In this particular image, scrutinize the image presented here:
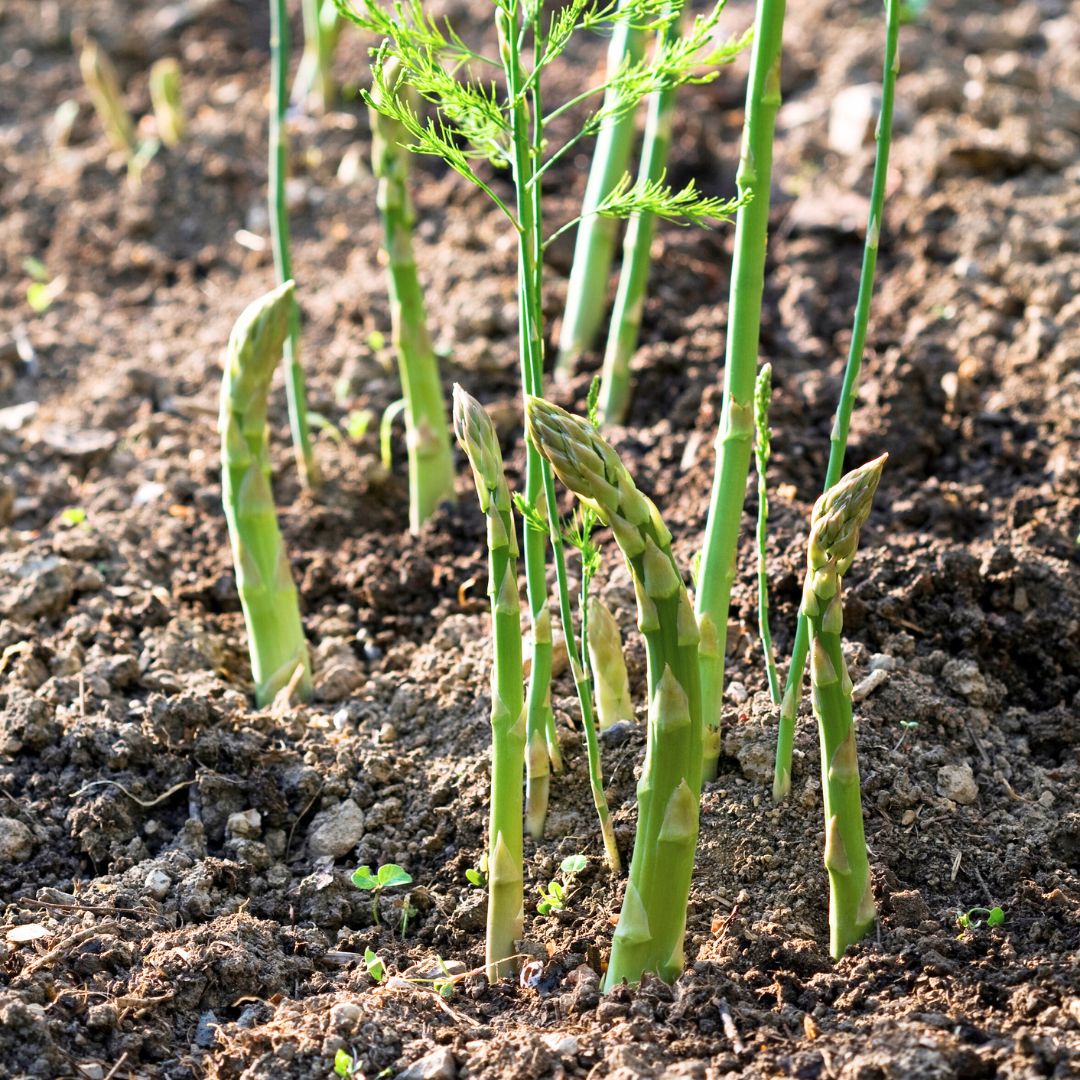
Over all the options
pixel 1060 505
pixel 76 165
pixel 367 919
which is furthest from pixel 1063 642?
Result: pixel 76 165

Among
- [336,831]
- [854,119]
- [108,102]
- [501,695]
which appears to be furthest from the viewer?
[108,102]

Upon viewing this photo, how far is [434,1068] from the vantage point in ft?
5.36

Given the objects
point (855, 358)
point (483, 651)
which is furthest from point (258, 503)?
point (855, 358)

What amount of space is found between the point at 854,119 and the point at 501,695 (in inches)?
139

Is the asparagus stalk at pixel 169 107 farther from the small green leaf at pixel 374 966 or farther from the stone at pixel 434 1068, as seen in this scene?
the stone at pixel 434 1068

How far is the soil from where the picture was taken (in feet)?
5.70

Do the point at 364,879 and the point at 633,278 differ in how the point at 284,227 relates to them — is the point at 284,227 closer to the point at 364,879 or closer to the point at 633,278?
the point at 633,278

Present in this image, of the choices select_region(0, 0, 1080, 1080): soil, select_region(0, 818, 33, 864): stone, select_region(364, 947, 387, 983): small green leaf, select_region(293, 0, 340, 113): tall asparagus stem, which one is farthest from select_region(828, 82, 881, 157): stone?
select_region(0, 818, 33, 864): stone

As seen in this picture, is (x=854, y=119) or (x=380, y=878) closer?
(x=380, y=878)

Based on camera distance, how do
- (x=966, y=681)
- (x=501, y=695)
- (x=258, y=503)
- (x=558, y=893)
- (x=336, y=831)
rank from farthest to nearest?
1. (x=258, y=503)
2. (x=966, y=681)
3. (x=336, y=831)
4. (x=558, y=893)
5. (x=501, y=695)

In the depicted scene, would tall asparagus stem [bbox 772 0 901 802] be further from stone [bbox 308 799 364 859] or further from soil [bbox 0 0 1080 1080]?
stone [bbox 308 799 364 859]

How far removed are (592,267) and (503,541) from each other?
A: 186 cm

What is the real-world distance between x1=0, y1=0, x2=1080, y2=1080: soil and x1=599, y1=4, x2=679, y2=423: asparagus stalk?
13 centimetres

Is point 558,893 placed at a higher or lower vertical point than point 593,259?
lower
